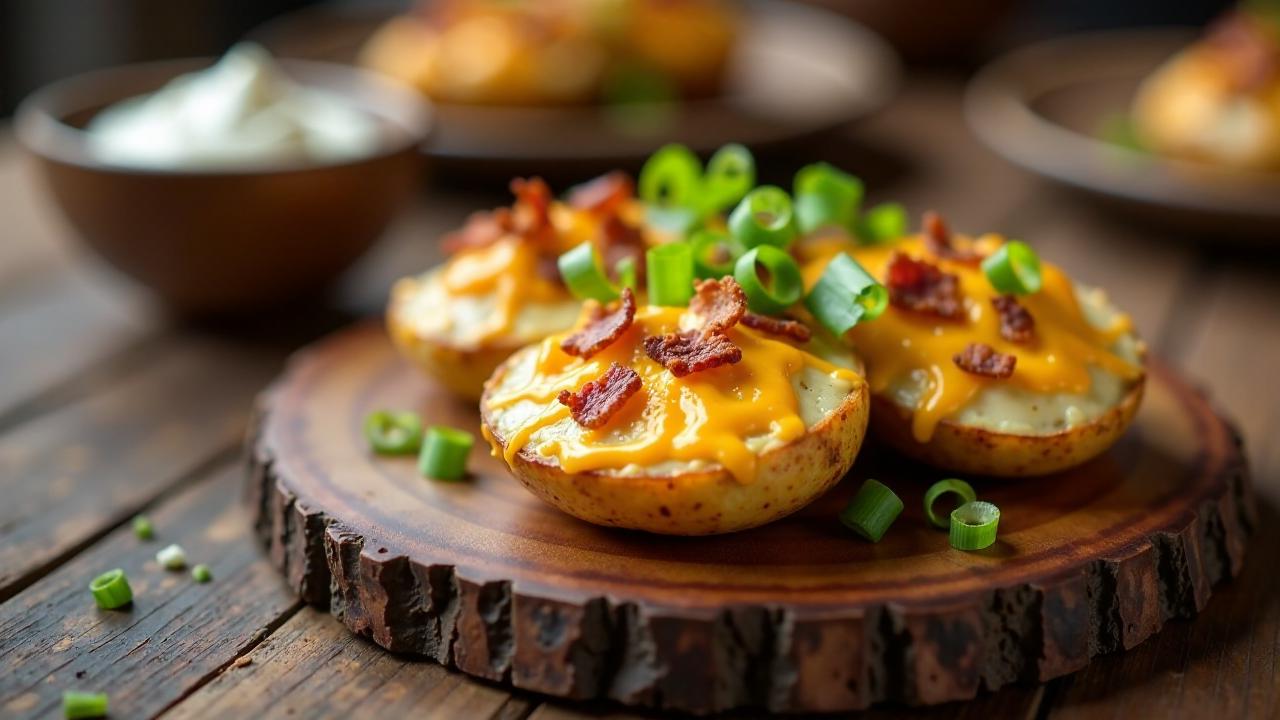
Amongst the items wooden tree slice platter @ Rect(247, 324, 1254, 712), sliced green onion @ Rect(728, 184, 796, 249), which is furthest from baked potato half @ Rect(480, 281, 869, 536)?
sliced green onion @ Rect(728, 184, 796, 249)

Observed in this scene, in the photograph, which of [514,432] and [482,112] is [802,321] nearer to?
[514,432]

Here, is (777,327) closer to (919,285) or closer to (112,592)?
(919,285)

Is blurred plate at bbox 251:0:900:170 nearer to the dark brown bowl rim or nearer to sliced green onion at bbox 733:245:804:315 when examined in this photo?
the dark brown bowl rim

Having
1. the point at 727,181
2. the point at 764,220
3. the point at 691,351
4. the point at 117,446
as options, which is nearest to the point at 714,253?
the point at 764,220

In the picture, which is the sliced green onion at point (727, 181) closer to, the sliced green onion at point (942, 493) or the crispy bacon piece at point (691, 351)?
the crispy bacon piece at point (691, 351)

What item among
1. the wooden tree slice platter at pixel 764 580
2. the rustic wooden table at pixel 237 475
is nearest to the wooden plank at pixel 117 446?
the rustic wooden table at pixel 237 475
